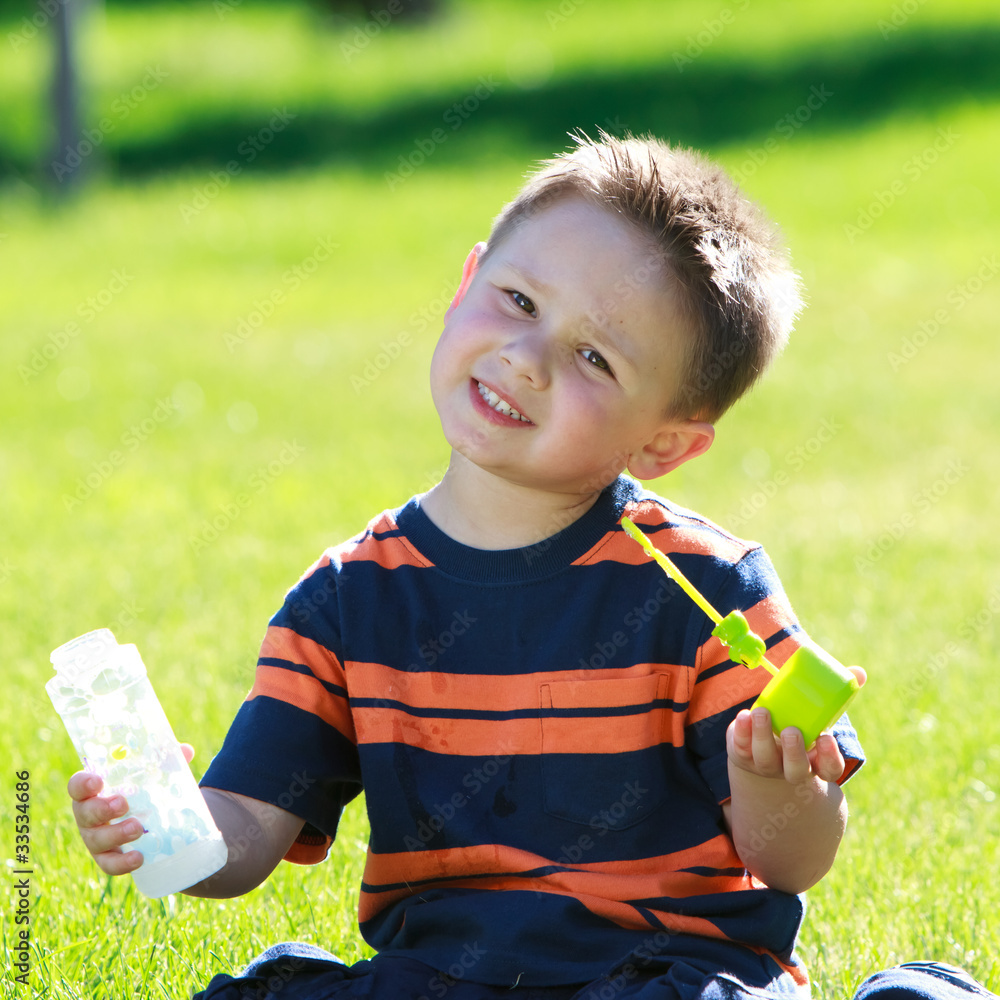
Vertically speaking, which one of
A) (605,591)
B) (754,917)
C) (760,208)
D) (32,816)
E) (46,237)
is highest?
(760,208)

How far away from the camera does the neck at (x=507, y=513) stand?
88.0 inches

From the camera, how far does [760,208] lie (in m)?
2.46

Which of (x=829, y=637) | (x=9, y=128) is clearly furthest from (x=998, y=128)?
(x=829, y=637)

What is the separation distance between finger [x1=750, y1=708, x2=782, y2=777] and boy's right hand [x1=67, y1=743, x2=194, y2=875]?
830 mm

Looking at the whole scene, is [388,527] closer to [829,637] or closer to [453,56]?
[829,637]

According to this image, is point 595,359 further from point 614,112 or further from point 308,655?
point 614,112

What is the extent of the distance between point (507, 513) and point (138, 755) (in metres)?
0.67

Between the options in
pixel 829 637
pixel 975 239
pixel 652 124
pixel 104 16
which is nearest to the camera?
pixel 829 637

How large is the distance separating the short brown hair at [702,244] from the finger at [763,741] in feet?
1.86

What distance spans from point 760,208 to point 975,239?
9.27m

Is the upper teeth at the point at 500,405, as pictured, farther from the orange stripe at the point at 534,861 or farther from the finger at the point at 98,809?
the finger at the point at 98,809

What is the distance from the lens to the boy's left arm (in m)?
1.88

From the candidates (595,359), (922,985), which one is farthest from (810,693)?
(595,359)

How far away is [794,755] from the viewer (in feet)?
6.12
